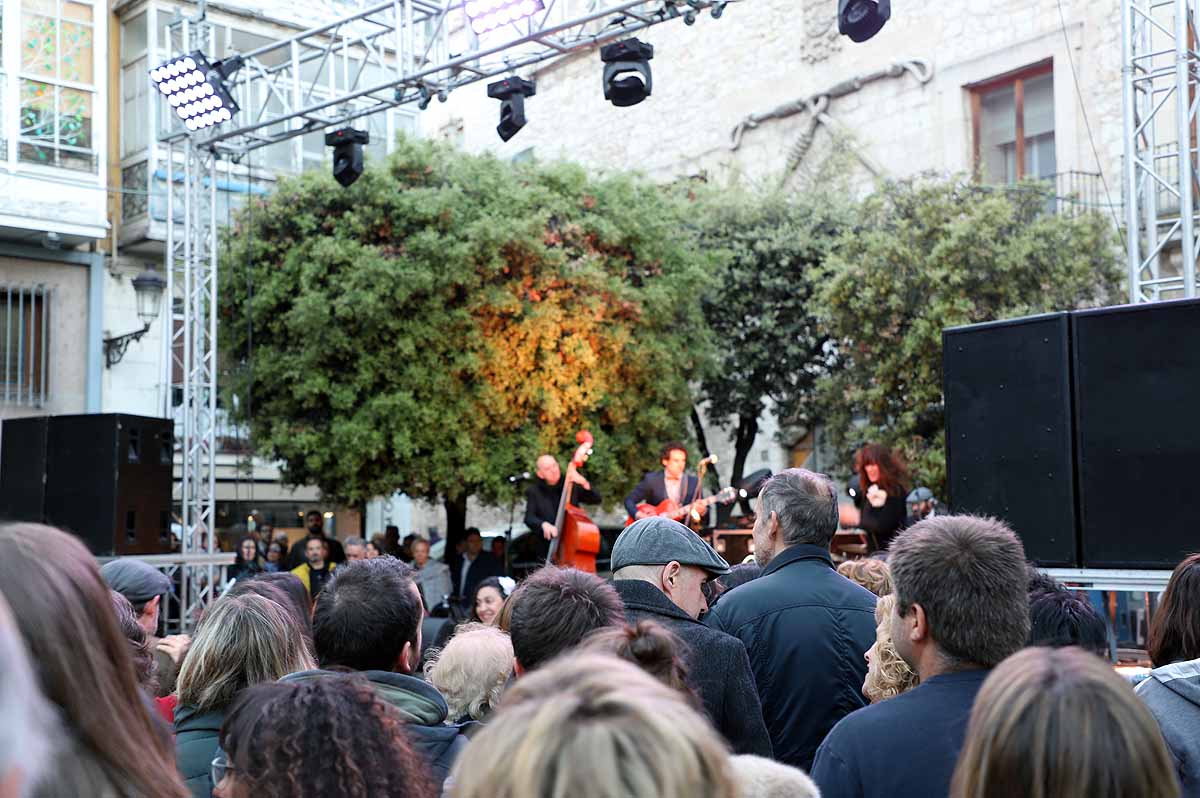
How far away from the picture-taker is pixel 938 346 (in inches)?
642

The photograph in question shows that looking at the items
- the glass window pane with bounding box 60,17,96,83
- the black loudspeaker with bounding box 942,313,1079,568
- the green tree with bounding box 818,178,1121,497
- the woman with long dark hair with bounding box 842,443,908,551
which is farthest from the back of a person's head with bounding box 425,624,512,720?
the glass window pane with bounding box 60,17,96,83

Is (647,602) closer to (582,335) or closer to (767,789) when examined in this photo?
(767,789)

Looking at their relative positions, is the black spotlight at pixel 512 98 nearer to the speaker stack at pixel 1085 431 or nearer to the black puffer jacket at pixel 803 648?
the speaker stack at pixel 1085 431

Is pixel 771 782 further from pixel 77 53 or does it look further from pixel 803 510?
pixel 77 53

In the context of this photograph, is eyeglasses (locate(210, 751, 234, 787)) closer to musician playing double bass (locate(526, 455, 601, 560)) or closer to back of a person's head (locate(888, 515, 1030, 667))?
back of a person's head (locate(888, 515, 1030, 667))

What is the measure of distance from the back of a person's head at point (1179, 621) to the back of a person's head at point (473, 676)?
191 centimetres

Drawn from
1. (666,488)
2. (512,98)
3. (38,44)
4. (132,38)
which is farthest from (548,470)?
(132,38)

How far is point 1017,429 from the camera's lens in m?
6.89

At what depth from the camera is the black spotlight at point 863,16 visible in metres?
9.31

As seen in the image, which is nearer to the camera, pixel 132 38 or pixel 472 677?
pixel 472 677

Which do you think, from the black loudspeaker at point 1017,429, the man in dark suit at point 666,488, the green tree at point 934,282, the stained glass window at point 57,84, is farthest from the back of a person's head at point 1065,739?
the stained glass window at point 57,84

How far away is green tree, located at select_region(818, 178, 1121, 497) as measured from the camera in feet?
53.2

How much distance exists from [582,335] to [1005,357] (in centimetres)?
963

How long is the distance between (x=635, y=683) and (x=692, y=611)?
2803 millimetres
